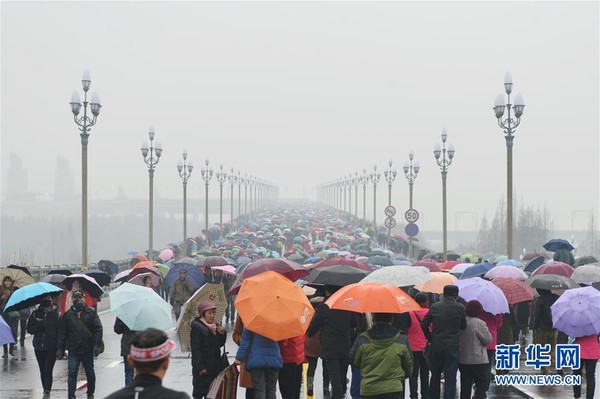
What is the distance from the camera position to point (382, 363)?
30.4 feet

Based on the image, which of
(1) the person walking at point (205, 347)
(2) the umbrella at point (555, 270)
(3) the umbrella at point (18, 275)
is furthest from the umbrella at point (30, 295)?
(2) the umbrella at point (555, 270)

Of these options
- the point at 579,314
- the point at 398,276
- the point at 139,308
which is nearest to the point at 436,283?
the point at 398,276

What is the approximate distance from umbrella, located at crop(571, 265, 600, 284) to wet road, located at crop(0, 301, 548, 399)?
546 cm

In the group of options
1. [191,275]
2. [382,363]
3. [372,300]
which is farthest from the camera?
[191,275]

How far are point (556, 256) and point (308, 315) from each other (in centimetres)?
1486

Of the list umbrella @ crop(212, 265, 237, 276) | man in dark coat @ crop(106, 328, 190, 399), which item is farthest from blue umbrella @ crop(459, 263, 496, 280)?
man in dark coat @ crop(106, 328, 190, 399)

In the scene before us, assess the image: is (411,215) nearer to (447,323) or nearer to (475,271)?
(475,271)

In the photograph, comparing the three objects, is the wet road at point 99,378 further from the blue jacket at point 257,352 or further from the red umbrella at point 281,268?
the blue jacket at point 257,352

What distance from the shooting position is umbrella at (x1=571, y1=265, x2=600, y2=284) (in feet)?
63.3

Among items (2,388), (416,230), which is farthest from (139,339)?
(416,230)

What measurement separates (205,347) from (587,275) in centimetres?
1089

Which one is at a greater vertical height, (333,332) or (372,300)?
(372,300)

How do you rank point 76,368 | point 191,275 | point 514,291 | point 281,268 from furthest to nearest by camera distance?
point 191,275
point 514,291
point 281,268
point 76,368

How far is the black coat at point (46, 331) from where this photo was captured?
1373cm
